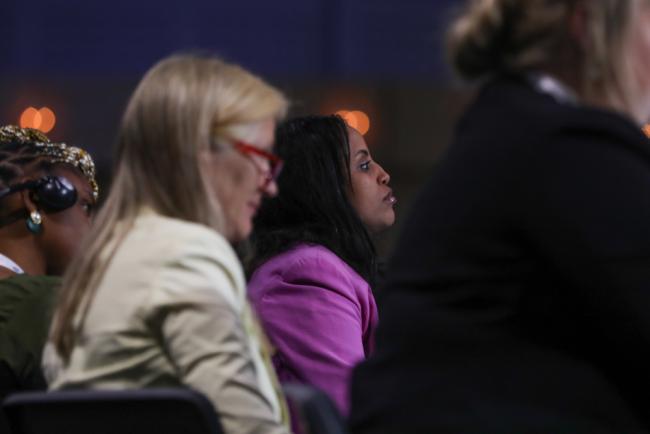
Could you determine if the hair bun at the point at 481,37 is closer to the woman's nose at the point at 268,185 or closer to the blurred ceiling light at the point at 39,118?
the woman's nose at the point at 268,185

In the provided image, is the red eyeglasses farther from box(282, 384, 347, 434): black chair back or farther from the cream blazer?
box(282, 384, 347, 434): black chair back

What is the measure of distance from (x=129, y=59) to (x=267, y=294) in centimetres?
818

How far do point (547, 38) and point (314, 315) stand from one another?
1391mm

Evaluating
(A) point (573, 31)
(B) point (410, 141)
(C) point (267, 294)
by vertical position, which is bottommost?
(B) point (410, 141)

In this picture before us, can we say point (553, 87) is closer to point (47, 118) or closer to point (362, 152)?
point (362, 152)

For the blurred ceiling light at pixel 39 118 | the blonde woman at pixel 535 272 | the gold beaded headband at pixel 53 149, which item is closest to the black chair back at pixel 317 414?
the blonde woman at pixel 535 272

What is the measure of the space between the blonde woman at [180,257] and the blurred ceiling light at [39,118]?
860 cm

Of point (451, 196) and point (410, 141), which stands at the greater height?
point (451, 196)

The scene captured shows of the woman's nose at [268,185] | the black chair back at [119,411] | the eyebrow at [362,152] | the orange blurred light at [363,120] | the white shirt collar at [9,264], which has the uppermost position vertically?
the woman's nose at [268,185]

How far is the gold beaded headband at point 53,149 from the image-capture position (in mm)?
3467

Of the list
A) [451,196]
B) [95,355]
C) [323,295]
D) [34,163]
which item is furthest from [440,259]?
[34,163]

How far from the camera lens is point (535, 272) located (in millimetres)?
1861

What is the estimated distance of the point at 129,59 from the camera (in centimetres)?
1118

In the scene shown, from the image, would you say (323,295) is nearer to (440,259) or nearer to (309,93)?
(440,259)
